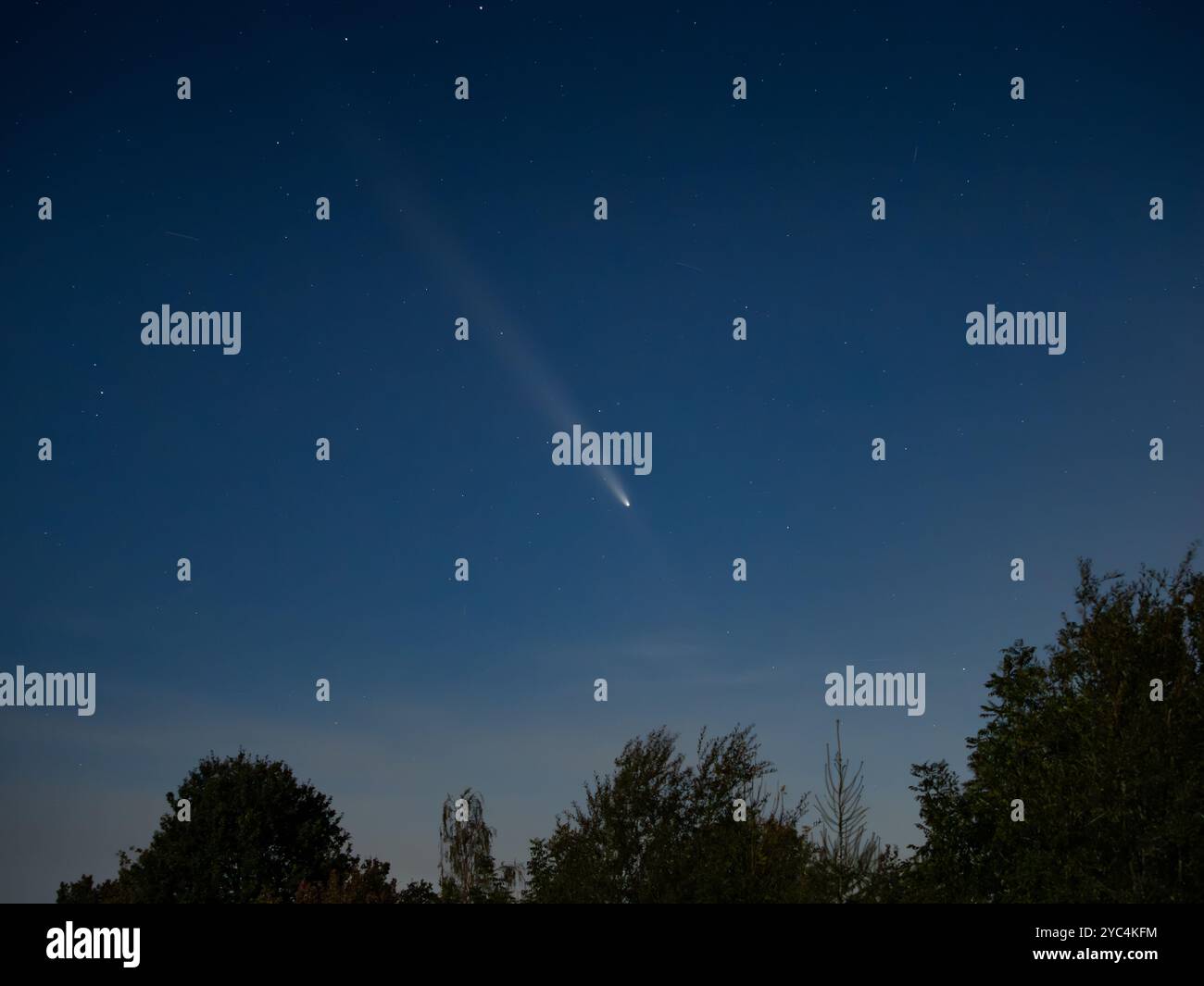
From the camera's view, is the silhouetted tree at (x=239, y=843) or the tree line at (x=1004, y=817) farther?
the silhouetted tree at (x=239, y=843)

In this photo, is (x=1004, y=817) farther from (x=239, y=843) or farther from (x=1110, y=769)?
(x=239, y=843)

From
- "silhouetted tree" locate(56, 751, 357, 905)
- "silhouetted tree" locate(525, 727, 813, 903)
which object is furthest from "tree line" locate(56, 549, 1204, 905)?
"silhouetted tree" locate(56, 751, 357, 905)

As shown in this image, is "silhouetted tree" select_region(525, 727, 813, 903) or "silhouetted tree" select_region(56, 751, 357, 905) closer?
"silhouetted tree" select_region(525, 727, 813, 903)

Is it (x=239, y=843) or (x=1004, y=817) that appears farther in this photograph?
(x=239, y=843)

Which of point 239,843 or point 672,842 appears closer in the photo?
point 672,842

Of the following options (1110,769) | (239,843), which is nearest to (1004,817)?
(1110,769)

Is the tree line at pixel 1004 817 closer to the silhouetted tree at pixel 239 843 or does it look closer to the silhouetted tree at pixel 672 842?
the silhouetted tree at pixel 672 842

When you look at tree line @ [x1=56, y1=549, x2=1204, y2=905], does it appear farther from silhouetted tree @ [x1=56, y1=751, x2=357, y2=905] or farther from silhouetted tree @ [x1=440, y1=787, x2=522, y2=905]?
silhouetted tree @ [x1=56, y1=751, x2=357, y2=905]

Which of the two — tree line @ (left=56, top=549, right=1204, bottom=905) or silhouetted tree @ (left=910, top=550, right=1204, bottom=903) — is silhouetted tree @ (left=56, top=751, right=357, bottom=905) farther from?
silhouetted tree @ (left=910, top=550, right=1204, bottom=903)

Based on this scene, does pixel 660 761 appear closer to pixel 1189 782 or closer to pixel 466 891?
pixel 466 891

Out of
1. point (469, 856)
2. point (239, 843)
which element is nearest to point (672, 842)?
point (469, 856)

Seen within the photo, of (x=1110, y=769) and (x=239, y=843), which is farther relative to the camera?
(x=239, y=843)

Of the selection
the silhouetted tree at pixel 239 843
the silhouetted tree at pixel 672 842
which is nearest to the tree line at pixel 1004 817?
the silhouetted tree at pixel 672 842

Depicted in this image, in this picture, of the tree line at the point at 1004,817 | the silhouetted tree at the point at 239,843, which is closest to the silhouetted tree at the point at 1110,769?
the tree line at the point at 1004,817
